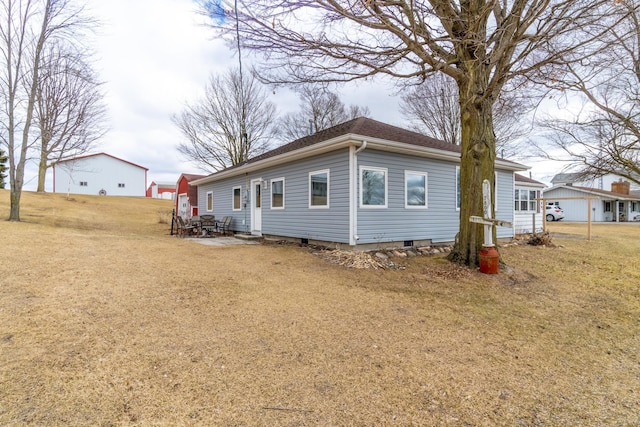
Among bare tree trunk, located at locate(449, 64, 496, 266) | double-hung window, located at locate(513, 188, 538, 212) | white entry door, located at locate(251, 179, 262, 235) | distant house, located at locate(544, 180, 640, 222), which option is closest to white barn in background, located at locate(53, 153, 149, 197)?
white entry door, located at locate(251, 179, 262, 235)

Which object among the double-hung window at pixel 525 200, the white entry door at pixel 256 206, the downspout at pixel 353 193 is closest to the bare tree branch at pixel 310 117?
the white entry door at pixel 256 206

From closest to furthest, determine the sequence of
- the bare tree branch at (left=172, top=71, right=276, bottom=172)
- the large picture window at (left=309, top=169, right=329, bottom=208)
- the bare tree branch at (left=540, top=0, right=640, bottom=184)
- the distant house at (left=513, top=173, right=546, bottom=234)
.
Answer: the large picture window at (left=309, top=169, right=329, bottom=208)
the bare tree branch at (left=540, top=0, right=640, bottom=184)
the distant house at (left=513, top=173, right=546, bottom=234)
the bare tree branch at (left=172, top=71, right=276, bottom=172)

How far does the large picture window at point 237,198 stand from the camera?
1313 cm

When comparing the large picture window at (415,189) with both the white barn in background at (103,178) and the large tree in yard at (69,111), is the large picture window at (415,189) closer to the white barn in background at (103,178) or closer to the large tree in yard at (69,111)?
the large tree in yard at (69,111)

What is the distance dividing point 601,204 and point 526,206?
23165mm

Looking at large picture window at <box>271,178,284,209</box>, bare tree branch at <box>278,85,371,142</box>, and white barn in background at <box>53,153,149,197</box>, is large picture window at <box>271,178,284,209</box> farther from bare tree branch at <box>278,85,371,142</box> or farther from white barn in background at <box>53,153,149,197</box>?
white barn in background at <box>53,153,149,197</box>

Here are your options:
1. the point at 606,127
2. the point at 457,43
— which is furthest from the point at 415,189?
the point at 606,127

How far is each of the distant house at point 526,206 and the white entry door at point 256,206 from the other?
414 inches

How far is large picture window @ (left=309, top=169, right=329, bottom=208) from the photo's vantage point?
28.3 ft

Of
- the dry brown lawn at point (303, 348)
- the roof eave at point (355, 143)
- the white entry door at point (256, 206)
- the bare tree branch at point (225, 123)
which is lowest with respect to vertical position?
the dry brown lawn at point (303, 348)

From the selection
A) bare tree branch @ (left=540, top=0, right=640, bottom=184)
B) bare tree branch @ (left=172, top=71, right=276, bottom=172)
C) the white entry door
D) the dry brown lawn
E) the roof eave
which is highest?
bare tree branch @ (left=172, top=71, right=276, bottom=172)

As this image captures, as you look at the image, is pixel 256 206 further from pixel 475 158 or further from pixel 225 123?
pixel 225 123

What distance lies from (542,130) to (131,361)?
15.6 m

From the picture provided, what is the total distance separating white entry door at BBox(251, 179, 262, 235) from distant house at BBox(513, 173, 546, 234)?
10509 millimetres
